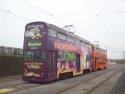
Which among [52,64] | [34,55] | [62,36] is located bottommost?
[52,64]

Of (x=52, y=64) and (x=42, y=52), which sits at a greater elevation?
(x=42, y=52)

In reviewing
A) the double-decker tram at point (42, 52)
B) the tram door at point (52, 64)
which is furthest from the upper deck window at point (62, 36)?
the tram door at point (52, 64)

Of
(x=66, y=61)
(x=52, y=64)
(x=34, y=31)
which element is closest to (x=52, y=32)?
(x=34, y=31)

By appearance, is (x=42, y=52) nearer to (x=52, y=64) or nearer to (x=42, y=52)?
(x=42, y=52)

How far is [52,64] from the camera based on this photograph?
22719 mm

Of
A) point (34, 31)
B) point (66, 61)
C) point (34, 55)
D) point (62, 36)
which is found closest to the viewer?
point (34, 55)

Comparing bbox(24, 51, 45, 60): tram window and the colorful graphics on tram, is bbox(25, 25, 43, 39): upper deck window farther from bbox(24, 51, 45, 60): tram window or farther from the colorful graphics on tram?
the colorful graphics on tram

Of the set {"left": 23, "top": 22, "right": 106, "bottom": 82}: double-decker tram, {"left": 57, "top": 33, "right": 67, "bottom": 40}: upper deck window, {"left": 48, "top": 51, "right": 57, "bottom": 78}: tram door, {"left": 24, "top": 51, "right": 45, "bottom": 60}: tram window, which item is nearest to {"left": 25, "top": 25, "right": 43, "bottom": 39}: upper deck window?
{"left": 23, "top": 22, "right": 106, "bottom": 82}: double-decker tram

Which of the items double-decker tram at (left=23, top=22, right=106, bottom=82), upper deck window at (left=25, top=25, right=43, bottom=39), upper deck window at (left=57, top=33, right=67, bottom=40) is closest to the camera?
double-decker tram at (left=23, top=22, right=106, bottom=82)

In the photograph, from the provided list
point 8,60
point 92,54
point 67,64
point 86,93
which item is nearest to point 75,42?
point 67,64

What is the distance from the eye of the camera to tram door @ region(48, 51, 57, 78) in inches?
870

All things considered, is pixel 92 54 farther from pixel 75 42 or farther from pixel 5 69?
pixel 5 69

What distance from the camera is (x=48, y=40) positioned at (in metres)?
21.7

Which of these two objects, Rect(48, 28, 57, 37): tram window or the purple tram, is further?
Rect(48, 28, 57, 37): tram window
